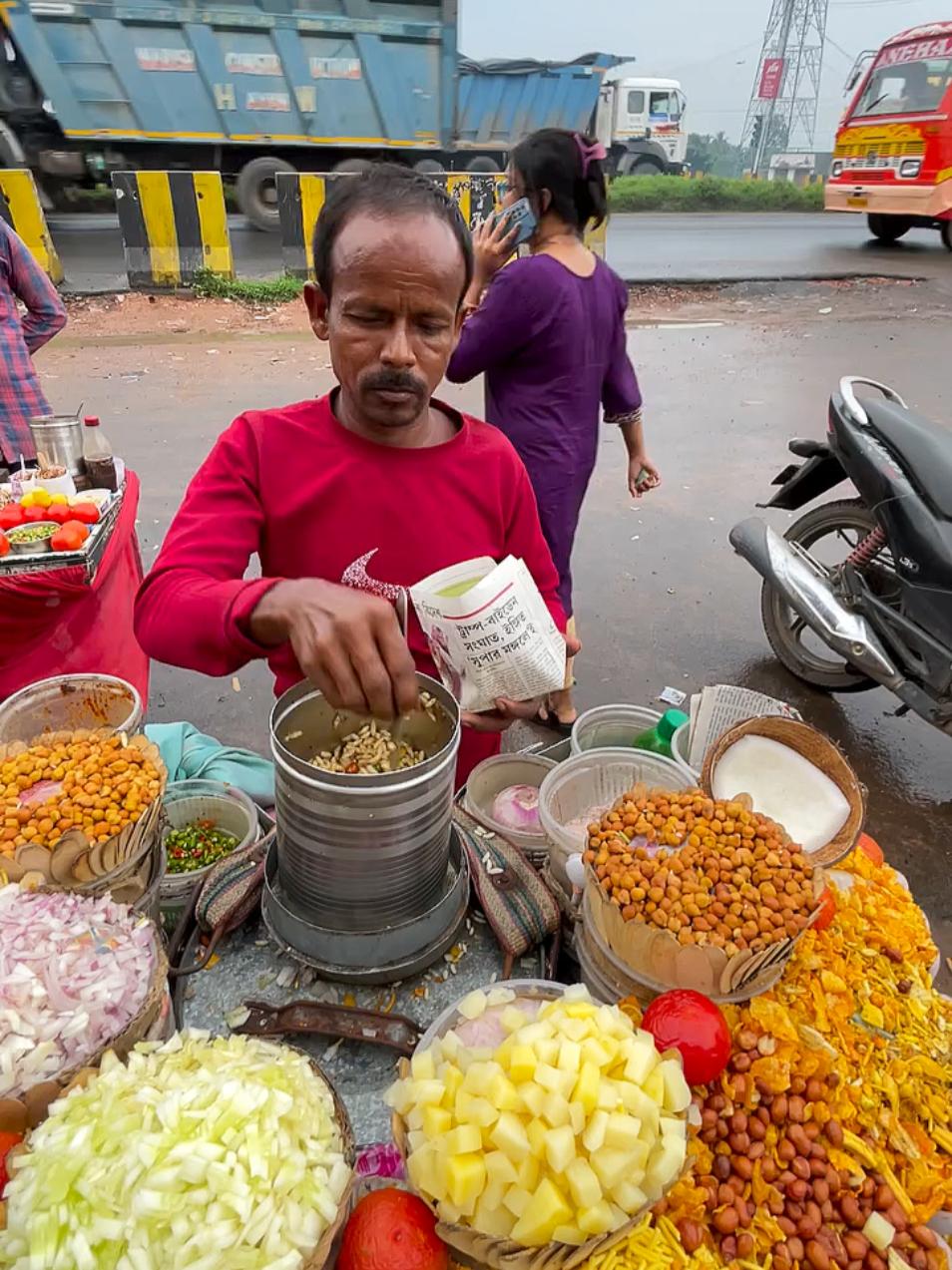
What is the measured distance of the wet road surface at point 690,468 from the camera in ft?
12.3

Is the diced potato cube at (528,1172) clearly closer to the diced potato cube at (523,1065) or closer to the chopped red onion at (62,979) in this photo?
the diced potato cube at (523,1065)

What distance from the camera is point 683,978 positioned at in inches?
48.1

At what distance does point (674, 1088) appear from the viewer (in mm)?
979

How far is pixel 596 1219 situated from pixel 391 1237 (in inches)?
9.9

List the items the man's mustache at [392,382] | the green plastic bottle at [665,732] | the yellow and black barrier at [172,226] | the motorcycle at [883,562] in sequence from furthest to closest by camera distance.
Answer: the yellow and black barrier at [172,226] < the motorcycle at [883,562] < the green plastic bottle at [665,732] < the man's mustache at [392,382]

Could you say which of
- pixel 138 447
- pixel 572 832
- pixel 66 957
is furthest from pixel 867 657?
pixel 138 447

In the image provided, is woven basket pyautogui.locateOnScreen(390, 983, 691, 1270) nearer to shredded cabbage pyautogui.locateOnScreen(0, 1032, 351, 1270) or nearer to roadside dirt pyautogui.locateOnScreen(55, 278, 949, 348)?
shredded cabbage pyautogui.locateOnScreen(0, 1032, 351, 1270)

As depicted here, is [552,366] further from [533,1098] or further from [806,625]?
[533,1098]

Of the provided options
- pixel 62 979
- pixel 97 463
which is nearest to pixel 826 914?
pixel 62 979

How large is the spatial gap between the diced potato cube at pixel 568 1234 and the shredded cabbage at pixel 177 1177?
9.8 inches

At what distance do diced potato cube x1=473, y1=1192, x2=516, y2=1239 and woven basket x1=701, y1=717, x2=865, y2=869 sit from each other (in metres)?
0.89

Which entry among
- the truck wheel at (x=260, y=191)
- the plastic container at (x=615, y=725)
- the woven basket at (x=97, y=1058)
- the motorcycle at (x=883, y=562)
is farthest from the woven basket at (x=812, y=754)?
the truck wheel at (x=260, y=191)

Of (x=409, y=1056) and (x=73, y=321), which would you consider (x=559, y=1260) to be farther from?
(x=73, y=321)

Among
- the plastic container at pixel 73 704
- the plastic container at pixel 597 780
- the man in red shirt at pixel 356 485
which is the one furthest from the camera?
the plastic container at pixel 73 704
